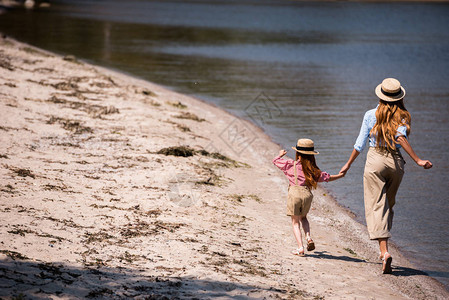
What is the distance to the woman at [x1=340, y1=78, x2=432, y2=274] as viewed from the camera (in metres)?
5.71

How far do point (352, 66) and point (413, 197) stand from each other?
56.2 feet

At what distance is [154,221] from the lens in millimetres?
6621

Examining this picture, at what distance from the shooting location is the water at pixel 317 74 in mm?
9344

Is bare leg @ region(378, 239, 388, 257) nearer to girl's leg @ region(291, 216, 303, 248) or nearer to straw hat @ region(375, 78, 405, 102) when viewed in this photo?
girl's leg @ region(291, 216, 303, 248)

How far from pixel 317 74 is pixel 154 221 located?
17.7m

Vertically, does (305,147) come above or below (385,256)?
above

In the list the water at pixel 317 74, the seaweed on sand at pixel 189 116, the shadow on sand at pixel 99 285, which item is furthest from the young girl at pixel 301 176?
the seaweed on sand at pixel 189 116

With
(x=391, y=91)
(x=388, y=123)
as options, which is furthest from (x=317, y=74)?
(x=388, y=123)

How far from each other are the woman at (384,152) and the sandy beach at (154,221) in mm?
703

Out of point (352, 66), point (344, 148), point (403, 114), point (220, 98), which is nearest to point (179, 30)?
point (352, 66)

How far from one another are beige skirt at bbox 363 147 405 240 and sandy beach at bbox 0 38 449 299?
0.62 meters

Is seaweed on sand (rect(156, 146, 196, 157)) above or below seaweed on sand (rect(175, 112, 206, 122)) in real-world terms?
below

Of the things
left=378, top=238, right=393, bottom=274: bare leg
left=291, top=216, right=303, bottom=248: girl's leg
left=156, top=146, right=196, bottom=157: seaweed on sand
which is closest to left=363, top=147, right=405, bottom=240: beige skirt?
left=378, top=238, right=393, bottom=274: bare leg

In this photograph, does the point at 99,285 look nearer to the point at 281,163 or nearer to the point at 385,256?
the point at 281,163
